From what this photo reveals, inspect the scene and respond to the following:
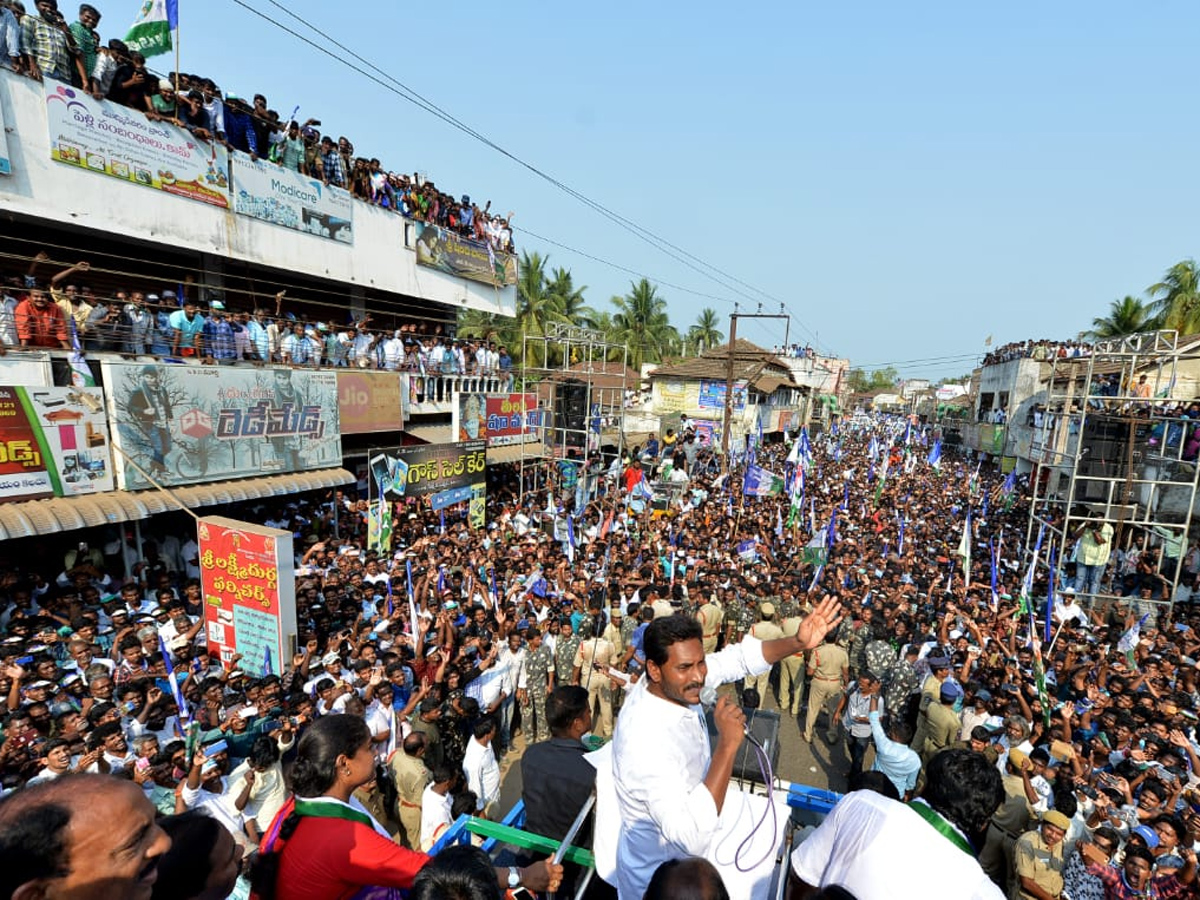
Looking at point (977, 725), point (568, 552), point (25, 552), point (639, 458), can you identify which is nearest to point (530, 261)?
point (639, 458)

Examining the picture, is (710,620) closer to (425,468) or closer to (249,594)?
(249,594)

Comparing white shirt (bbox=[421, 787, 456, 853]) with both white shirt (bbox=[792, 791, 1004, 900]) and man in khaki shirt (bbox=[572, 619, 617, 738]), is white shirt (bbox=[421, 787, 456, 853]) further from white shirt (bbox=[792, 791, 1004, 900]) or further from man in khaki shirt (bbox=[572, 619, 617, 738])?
man in khaki shirt (bbox=[572, 619, 617, 738])

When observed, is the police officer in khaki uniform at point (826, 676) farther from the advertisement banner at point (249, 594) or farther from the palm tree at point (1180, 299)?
the palm tree at point (1180, 299)

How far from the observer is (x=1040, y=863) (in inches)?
163

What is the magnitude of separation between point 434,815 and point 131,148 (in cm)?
1242

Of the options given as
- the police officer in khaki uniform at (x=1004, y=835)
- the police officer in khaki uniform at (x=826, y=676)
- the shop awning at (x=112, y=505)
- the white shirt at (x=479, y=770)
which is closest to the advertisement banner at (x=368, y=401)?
the shop awning at (x=112, y=505)

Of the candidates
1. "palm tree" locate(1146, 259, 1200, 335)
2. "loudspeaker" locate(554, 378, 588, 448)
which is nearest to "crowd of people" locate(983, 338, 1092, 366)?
A: "palm tree" locate(1146, 259, 1200, 335)

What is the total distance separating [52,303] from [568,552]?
885 centimetres

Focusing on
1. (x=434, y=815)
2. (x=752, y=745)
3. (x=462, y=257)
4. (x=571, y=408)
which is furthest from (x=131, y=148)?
(x=752, y=745)

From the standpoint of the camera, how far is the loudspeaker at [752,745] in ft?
11.0

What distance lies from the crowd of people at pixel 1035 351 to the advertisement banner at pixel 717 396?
38.5 ft

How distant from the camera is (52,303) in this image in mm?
8773

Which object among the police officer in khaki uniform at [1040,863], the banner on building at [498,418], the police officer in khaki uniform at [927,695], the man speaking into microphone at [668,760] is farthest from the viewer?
the banner on building at [498,418]

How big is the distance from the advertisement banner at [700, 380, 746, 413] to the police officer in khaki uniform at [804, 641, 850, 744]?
21870mm
